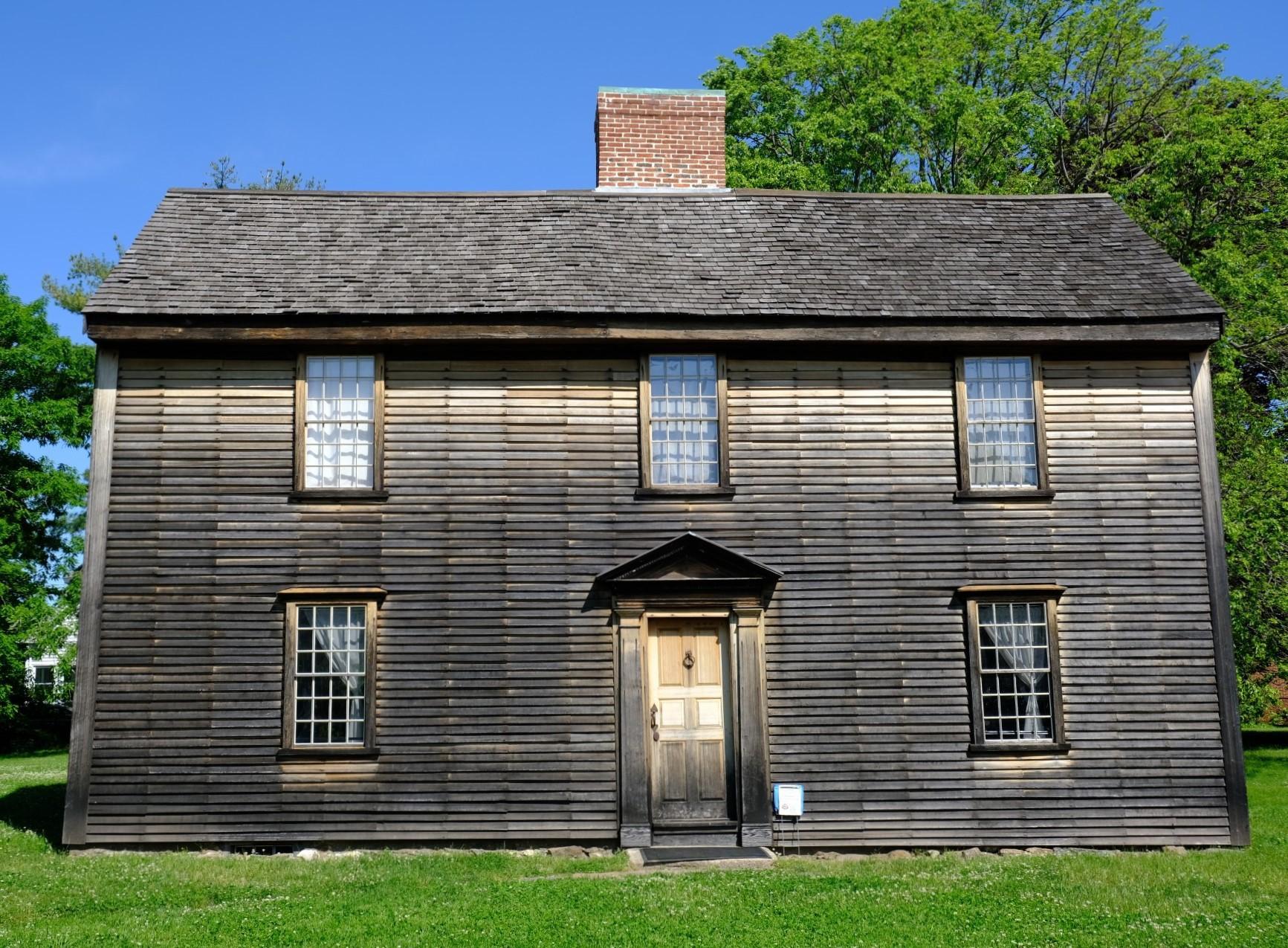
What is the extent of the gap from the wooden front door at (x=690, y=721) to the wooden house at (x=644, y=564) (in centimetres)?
4

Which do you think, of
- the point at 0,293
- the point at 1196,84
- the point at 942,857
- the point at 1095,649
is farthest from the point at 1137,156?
the point at 0,293

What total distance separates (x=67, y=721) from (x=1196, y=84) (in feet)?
109

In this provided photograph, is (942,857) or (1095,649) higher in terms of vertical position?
(1095,649)

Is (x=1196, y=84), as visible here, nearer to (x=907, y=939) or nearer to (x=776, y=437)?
(x=776, y=437)

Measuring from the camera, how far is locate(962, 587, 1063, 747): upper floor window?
543 inches

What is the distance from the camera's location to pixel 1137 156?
28719 mm

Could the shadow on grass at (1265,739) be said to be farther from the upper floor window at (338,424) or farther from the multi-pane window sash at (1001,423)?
the upper floor window at (338,424)

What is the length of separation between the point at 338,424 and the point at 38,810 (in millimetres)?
6535

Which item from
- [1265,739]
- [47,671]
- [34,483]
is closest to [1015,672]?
[1265,739]

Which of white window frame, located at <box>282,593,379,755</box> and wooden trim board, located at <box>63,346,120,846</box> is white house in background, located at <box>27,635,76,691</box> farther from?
white window frame, located at <box>282,593,379,755</box>

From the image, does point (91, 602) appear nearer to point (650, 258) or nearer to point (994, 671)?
point (650, 258)

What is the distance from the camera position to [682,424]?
1417cm

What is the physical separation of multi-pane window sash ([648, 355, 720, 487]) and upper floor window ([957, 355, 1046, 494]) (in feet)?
9.45

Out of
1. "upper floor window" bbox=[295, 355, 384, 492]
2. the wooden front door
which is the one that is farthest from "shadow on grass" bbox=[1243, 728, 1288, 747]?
"upper floor window" bbox=[295, 355, 384, 492]
